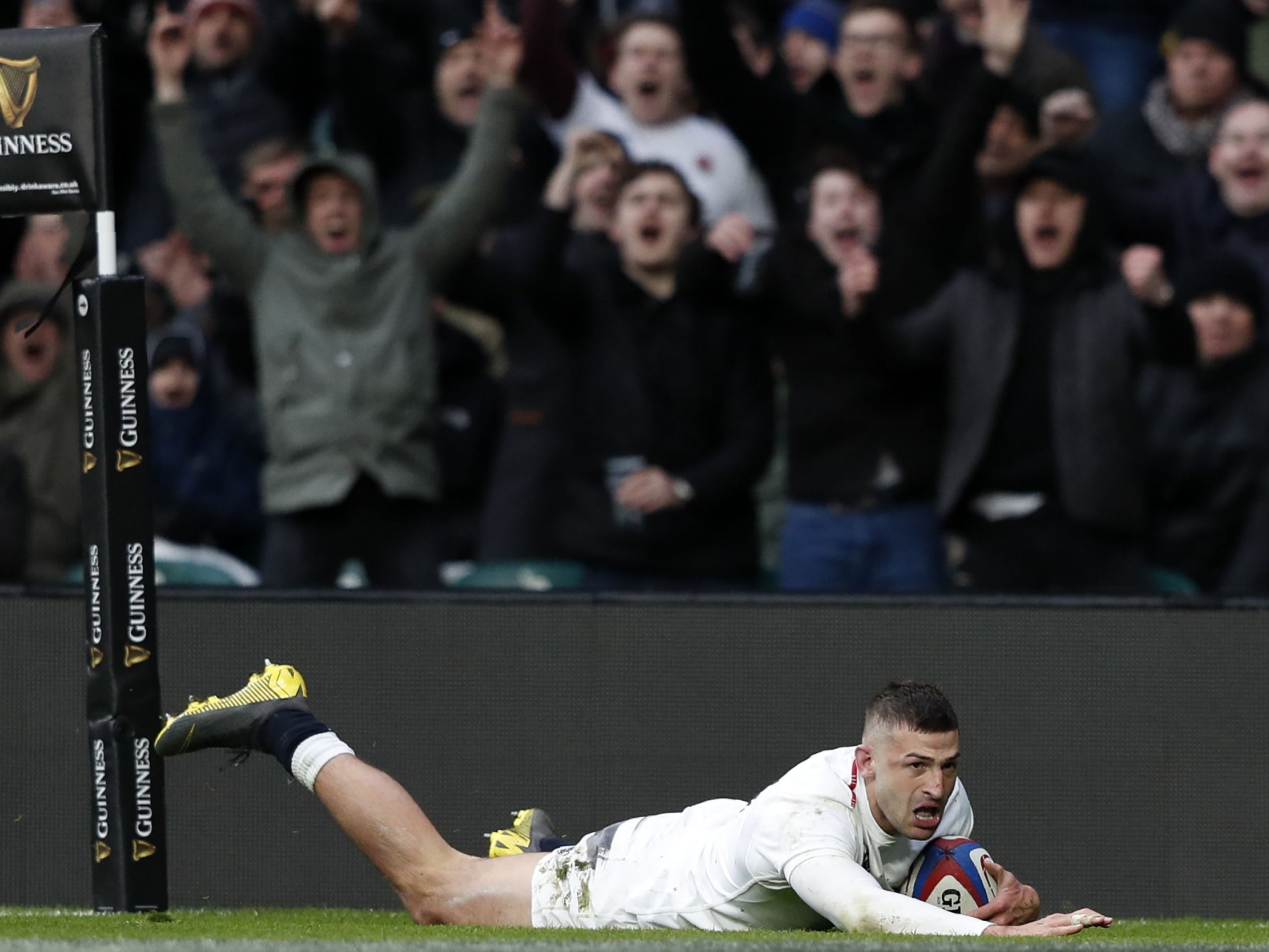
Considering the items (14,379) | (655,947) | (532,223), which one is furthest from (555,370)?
(655,947)

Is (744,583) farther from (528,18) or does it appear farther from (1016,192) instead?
(528,18)

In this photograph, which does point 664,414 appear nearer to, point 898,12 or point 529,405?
point 529,405

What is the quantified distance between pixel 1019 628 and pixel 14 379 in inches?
179

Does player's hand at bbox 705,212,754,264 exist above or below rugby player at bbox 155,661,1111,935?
above

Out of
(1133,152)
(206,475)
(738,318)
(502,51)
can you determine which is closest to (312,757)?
(206,475)

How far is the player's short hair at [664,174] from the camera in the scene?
336 inches

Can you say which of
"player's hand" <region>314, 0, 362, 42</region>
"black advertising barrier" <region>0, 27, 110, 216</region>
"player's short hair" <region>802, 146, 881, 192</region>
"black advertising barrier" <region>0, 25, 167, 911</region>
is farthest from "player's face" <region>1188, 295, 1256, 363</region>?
"black advertising barrier" <region>0, 27, 110, 216</region>

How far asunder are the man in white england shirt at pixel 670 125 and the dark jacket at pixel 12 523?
112 inches

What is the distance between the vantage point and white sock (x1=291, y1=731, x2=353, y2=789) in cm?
616

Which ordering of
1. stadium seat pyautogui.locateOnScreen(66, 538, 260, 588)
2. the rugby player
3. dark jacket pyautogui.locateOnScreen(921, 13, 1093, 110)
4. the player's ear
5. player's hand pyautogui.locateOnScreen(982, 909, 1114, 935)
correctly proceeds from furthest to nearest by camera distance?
stadium seat pyautogui.locateOnScreen(66, 538, 260, 588) < dark jacket pyautogui.locateOnScreen(921, 13, 1093, 110) < the player's ear < the rugby player < player's hand pyautogui.locateOnScreen(982, 909, 1114, 935)

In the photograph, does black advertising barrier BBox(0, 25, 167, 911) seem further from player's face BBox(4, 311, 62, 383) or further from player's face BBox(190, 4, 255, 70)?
player's face BBox(190, 4, 255, 70)

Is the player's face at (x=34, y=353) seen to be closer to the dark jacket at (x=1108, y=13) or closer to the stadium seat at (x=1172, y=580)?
the dark jacket at (x=1108, y=13)

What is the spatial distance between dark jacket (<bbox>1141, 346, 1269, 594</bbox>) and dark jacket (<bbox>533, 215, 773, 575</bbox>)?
162 cm

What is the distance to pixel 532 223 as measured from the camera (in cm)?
876
